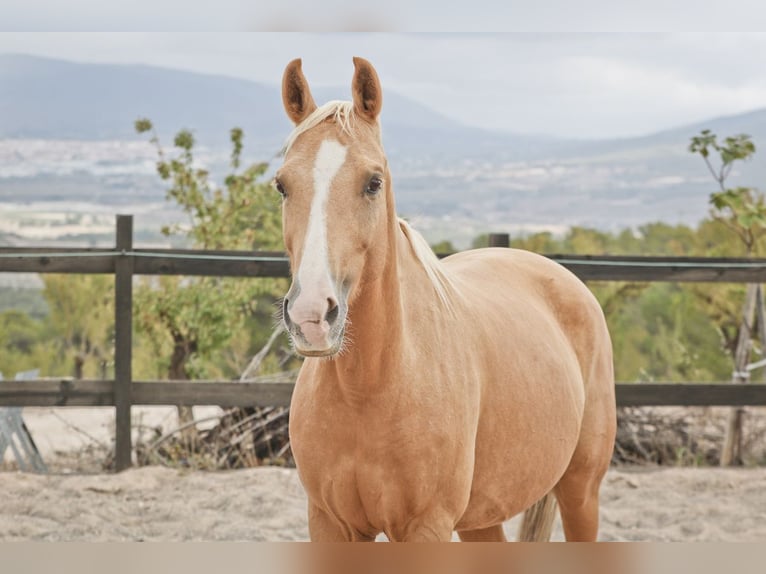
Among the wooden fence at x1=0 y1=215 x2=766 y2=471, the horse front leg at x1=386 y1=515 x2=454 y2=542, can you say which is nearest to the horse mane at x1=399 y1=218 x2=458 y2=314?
the horse front leg at x1=386 y1=515 x2=454 y2=542

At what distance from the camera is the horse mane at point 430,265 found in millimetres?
1777

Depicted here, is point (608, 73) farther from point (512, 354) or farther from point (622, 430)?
point (512, 354)

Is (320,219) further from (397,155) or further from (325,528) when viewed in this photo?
(397,155)

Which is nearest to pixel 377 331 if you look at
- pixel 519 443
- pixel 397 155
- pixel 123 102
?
pixel 519 443

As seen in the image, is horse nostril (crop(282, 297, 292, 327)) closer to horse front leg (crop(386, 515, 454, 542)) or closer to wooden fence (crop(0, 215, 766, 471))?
horse front leg (crop(386, 515, 454, 542))

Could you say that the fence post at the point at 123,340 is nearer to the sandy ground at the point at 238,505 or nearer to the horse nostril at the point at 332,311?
the sandy ground at the point at 238,505

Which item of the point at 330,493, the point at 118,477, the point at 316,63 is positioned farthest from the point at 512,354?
the point at 316,63

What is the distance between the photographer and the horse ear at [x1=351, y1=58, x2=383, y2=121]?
1.56m

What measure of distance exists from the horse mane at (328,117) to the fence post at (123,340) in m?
3.17

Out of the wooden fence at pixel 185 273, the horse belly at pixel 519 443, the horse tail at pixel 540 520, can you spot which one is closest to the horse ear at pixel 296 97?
the horse belly at pixel 519 443

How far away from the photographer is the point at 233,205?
19.3 feet

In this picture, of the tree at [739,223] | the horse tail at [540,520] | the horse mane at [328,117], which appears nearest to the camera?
the horse mane at [328,117]

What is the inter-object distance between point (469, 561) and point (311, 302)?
82 cm

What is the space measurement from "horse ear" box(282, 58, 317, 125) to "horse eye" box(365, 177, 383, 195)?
8.6 inches
